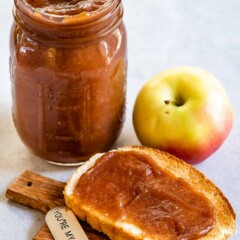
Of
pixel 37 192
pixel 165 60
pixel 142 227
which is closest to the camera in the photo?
pixel 142 227

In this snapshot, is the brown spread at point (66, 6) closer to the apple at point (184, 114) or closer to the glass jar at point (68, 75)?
the glass jar at point (68, 75)

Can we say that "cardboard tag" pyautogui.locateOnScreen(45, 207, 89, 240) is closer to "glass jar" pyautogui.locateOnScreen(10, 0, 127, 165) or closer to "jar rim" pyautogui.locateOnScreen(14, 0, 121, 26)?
"glass jar" pyautogui.locateOnScreen(10, 0, 127, 165)

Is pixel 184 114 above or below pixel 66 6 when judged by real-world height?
below

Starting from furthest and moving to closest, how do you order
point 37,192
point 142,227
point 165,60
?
point 165,60 → point 37,192 → point 142,227

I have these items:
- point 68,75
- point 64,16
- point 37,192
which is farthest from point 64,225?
point 64,16

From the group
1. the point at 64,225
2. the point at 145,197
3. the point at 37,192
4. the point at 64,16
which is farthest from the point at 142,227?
the point at 64,16

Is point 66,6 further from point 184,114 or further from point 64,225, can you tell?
point 64,225

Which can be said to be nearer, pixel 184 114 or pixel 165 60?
pixel 184 114

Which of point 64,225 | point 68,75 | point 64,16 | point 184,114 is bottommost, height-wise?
point 64,225
